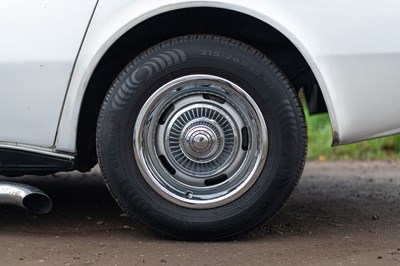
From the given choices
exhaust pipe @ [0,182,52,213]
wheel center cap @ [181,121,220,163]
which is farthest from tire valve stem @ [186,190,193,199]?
exhaust pipe @ [0,182,52,213]

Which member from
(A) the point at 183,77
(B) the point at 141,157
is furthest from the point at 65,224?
(A) the point at 183,77

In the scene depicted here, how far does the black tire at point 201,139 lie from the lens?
13.9ft

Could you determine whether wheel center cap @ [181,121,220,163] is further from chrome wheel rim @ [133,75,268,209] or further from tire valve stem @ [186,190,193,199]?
tire valve stem @ [186,190,193,199]

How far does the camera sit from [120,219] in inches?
196

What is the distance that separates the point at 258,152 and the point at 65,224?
48.7 inches

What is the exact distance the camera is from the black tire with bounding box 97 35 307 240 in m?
4.25

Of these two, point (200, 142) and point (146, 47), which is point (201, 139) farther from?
point (146, 47)

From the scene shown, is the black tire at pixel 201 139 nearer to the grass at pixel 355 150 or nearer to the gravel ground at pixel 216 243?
the gravel ground at pixel 216 243

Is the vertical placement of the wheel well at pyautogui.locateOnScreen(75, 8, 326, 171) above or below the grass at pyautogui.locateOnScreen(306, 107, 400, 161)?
below

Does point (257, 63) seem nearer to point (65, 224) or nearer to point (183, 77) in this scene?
point (183, 77)

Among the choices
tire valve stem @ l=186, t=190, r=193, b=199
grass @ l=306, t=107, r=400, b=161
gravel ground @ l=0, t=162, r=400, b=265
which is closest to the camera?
gravel ground @ l=0, t=162, r=400, b=265

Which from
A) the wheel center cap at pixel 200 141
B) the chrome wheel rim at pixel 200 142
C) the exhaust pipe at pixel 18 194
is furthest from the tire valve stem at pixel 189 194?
the exhaust pipe at pixel 18 194

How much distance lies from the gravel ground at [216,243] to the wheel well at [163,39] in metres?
0.43

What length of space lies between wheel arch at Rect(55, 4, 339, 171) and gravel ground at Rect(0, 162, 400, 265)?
0.43 meters
